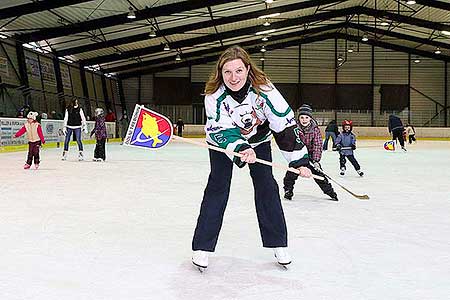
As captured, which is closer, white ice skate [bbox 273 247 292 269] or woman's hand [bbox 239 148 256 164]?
woman's hand [bbox 239 148 256 164]

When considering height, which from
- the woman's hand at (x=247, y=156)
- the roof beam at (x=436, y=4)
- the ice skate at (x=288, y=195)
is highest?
the roof beam at (x=436, y=4)

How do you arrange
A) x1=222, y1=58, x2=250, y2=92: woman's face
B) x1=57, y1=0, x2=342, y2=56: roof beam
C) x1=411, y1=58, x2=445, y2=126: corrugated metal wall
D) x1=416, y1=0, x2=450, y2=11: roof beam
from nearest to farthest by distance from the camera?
x1=222, y1=58, x2=250, y2=92: woman's face, x1=416, y1=0, x2=450, y2=11: roof beam, x1=57, y1=0, x2=342, y2=56: roof beam, x1=411, y1=58, x2=445, y2=126: corrugated metal wall

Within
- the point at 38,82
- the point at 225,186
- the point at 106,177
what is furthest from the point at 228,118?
the point at 38,82

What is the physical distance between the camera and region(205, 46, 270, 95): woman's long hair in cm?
254

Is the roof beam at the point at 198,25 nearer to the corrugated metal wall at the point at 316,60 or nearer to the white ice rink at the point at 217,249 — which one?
the corrugated metal wall at the point at 316,60

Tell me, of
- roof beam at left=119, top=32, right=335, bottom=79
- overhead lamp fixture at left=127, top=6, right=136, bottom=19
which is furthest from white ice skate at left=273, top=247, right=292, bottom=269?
roof beam at left=119, top=32, right=335, bottom=79

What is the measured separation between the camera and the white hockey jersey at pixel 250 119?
254 centimetres

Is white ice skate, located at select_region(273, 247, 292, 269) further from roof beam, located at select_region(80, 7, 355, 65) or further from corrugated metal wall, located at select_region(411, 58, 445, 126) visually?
corrugated metal wall, located at select_region(411, 58, 445, 126)

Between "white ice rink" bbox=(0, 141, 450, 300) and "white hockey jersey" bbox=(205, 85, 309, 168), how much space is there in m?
0.67

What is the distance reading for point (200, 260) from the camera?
2654mm

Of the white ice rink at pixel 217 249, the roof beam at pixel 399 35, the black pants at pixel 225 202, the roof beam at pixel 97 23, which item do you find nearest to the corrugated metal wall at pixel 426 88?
the roof beam at pixel 399 35

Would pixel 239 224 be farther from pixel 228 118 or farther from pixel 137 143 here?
pixel 228 118

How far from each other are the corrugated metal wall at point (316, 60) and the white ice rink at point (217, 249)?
27.6 meters

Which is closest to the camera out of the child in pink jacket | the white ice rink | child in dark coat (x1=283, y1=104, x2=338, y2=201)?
the white ice rink
